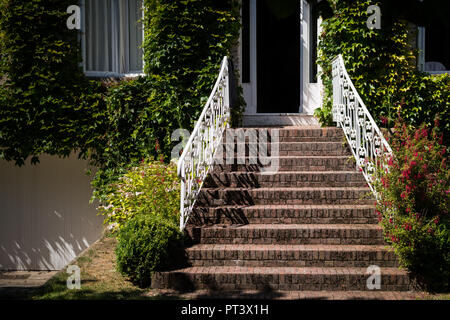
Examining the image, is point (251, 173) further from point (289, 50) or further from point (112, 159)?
point (289, 50)

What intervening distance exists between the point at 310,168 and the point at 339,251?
5.92 ft

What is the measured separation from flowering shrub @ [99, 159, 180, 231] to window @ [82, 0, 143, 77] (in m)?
2.78

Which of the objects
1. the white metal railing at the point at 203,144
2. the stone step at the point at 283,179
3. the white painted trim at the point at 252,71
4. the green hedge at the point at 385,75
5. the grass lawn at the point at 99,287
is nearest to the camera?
the grass lawn at the point at 99,287

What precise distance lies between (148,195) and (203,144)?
1087 millimetres

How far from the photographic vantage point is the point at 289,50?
9898mm

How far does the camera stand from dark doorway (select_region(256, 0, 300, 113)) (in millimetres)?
9805

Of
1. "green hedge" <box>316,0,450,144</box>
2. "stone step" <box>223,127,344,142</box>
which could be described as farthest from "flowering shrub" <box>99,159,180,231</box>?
"green hedge" <box>316,0,450,144</box>

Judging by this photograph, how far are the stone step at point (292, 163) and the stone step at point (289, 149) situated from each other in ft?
0.65

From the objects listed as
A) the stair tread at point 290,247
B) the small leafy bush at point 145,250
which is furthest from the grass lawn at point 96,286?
the stair tread at point 290,247

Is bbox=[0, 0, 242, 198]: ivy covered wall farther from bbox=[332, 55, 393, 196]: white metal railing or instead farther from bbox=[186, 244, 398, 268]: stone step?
bbox=[186, 244, 398, 268]: stone step

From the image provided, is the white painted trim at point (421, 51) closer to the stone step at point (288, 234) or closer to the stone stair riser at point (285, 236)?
the stone step at point (288, 234)

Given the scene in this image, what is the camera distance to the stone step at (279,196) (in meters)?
6.19

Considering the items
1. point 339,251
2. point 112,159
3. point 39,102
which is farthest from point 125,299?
point 39,102
